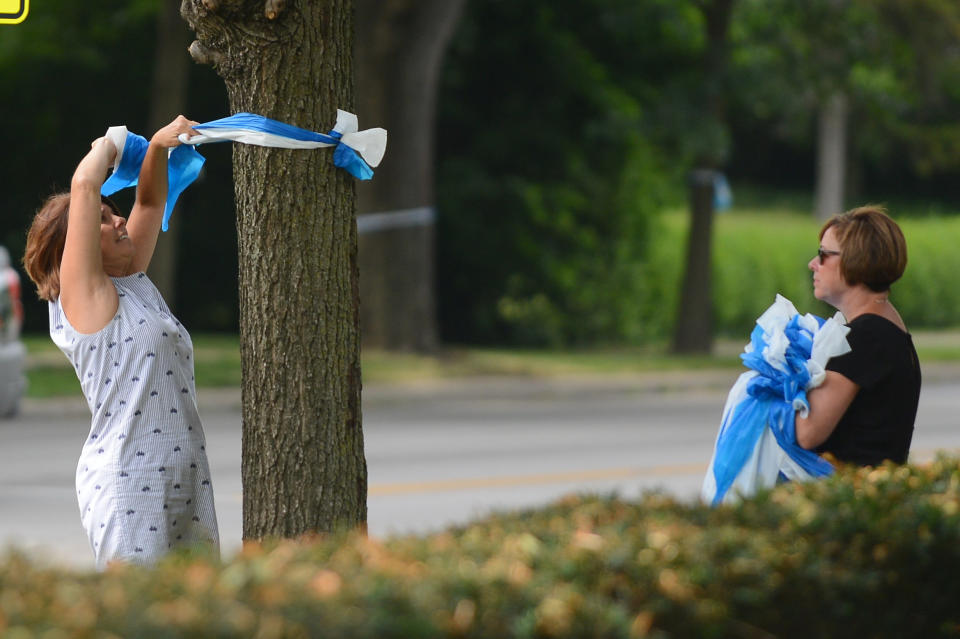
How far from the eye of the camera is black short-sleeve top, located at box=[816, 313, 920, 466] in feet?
12.9

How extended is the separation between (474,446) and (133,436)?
8.01 m

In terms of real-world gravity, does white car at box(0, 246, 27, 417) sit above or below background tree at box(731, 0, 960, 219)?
below

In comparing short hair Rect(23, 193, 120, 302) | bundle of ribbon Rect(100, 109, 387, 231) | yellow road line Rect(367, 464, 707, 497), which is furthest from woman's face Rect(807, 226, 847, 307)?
yellow road line Rect(367, 464, 707, 497)

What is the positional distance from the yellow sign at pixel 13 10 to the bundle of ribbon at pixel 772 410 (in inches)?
118

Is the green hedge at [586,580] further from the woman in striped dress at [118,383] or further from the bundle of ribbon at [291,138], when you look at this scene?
the bundle of ribbon at [291,138]

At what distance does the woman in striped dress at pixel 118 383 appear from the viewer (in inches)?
147

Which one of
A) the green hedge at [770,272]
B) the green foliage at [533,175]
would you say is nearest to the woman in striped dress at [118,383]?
the green foliage at [533,175]

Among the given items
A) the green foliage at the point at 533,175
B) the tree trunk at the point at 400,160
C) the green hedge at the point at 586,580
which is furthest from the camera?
the green foliage at the point at 533,175

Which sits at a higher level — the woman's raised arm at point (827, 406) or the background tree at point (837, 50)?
the background tree at point (837, 50)

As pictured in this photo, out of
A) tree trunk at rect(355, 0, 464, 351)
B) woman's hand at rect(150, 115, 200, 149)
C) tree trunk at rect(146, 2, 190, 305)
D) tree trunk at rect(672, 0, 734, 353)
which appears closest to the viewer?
woman's hand at rect(150, 115, 200, 149)

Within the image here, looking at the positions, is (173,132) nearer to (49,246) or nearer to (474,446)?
(49,246)

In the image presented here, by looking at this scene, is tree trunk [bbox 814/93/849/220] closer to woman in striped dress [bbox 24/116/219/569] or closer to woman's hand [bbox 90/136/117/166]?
woman's hand [bbox 90/136/117/166]

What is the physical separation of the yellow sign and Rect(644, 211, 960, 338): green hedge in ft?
62.8

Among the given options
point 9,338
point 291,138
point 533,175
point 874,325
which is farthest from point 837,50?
point 291,138
